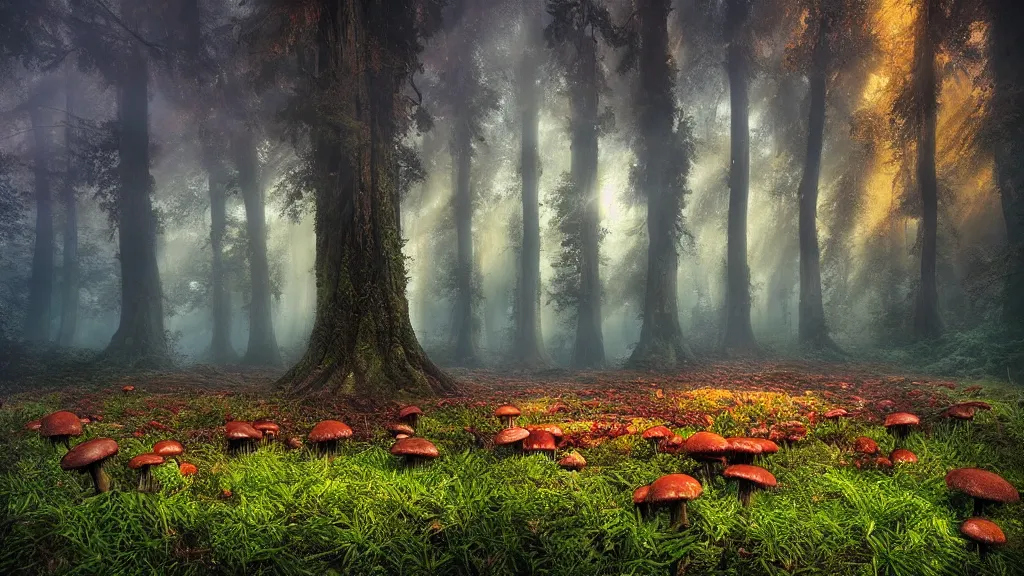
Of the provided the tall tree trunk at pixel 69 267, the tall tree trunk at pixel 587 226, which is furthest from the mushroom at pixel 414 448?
the tall tree trunk at pixel 69 267

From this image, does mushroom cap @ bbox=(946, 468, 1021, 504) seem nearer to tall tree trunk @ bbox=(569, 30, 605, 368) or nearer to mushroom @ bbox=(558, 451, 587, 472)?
mushroom @ bbox=(558, 451, 587, 472)

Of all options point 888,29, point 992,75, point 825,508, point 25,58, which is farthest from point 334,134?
point 888,29

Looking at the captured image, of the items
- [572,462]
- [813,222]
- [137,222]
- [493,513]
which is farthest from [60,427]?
[813,222]

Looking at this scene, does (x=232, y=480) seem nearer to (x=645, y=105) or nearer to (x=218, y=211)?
(x=645, y=105)

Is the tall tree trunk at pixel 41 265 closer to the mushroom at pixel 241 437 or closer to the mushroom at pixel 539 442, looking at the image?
the mushroom at pixel 241 437

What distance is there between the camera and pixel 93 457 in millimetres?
3006

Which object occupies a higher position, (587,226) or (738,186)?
(738,186)

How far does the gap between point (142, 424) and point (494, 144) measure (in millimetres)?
29227

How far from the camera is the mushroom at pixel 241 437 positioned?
3.98 meters

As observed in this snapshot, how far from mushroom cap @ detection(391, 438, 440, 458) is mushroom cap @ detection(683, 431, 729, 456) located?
1.89 m

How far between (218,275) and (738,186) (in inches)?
1008

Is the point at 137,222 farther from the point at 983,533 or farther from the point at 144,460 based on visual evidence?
the point at 983,533

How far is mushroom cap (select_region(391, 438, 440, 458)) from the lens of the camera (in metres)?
3.63

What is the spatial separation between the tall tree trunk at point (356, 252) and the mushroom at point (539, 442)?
4.15 m
